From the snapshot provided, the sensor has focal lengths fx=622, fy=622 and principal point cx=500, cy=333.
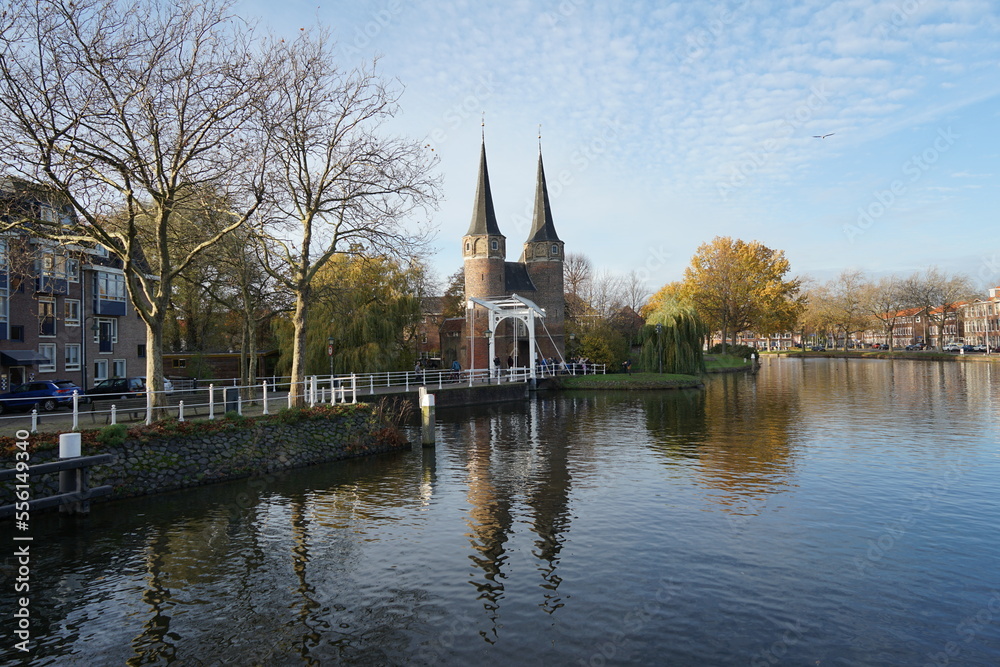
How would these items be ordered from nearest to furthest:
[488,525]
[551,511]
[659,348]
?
[488,525]
[551,511]
[659,348]

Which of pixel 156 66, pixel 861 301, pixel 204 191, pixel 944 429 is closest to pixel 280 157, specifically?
pixel 204 191

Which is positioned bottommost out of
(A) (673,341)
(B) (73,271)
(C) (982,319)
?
(A) (673,341)

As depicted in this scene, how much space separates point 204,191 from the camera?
1686 cm

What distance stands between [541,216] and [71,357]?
3434 cm

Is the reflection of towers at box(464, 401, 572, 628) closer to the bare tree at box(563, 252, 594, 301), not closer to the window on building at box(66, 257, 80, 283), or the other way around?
the window on building at box(66, 257, 80, 283)

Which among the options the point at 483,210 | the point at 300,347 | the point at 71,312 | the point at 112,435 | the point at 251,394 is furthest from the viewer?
the point at 483,210

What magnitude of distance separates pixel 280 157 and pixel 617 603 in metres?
16.1

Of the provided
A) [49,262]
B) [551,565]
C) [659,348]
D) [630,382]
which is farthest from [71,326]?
[659,348]

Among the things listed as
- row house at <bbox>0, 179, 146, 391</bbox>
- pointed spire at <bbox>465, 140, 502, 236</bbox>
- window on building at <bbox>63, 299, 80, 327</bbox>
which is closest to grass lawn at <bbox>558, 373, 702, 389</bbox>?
pointed spire at <bbox>465, 140, 502, 236</bbox>

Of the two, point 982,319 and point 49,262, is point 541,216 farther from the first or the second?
point 982,319

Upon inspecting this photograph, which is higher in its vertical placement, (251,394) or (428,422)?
(251,394)

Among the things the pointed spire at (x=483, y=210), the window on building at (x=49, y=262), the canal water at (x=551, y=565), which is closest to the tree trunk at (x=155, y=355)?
the window on building at (x=49, y=262)

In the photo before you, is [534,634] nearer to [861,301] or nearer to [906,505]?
[906,505]

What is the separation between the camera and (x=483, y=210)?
4869 centimetres
